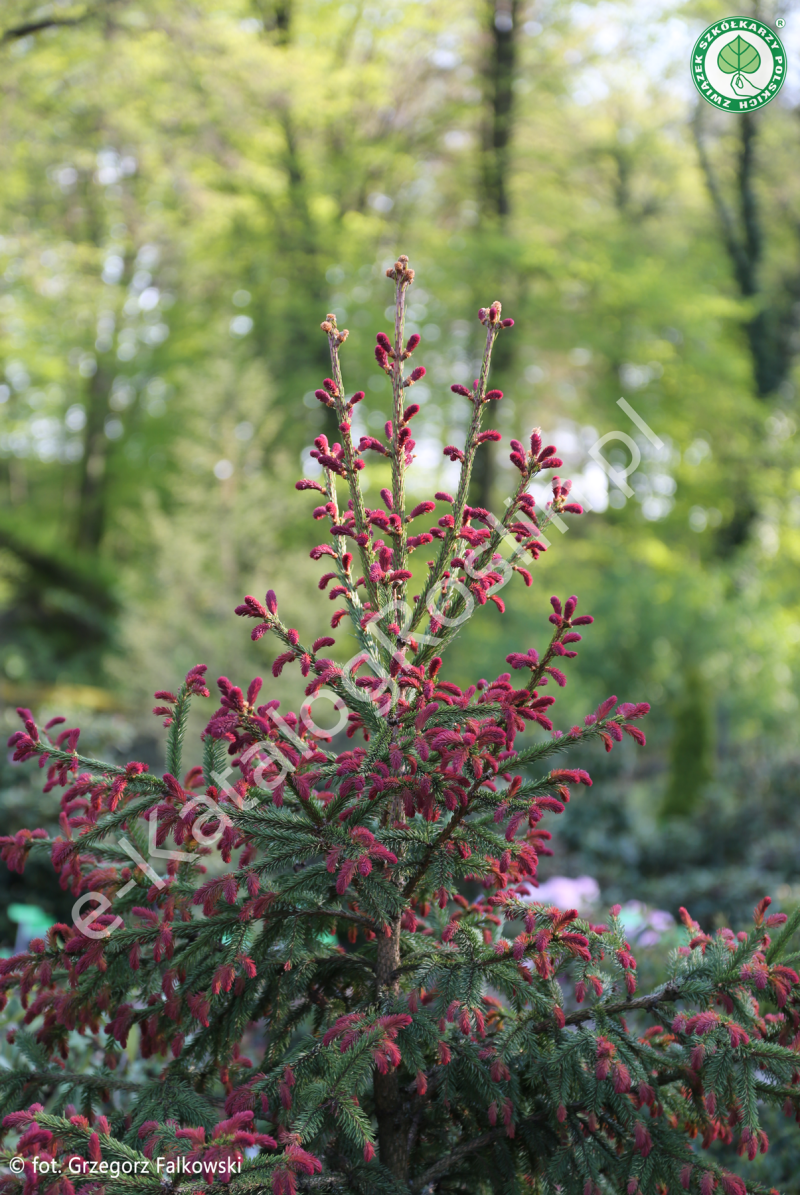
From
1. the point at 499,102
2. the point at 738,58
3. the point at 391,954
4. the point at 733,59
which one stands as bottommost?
the point at 391,954

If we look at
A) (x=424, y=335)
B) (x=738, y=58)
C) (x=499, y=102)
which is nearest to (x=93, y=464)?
(x=424, y=335)

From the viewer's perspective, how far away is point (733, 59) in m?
5.08

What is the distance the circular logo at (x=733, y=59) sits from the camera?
15.1ft

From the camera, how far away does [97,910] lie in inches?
83.1

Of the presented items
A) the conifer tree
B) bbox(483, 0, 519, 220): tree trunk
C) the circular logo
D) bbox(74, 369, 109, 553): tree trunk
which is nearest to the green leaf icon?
the circular logo

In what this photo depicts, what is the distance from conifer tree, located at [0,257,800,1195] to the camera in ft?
5.94

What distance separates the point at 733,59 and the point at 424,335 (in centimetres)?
939

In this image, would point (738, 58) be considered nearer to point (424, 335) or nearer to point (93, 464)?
point (424, 335)

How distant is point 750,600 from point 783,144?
1037 centimetres

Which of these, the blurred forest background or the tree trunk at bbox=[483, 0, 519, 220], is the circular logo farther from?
the tree trunk at bbox=[483, 0, 519, 220]

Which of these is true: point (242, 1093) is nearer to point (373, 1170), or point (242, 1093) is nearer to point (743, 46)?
point (373, 1170)

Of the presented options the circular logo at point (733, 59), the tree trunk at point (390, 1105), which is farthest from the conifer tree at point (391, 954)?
the circular logo at point (733, 59)

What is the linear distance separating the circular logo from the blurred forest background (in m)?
5.05

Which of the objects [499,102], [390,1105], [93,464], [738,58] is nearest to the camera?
[390,1105]
